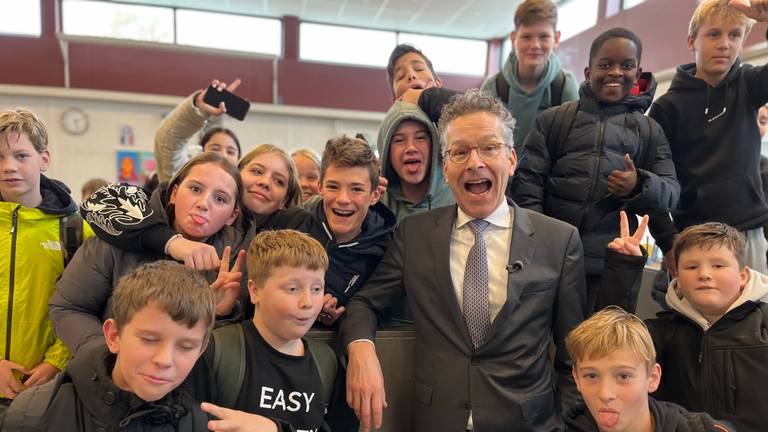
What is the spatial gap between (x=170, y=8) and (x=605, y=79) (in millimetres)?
9056

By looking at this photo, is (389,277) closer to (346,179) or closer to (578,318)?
(346,179)

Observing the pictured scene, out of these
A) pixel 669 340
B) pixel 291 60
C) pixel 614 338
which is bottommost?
pixel 669 340

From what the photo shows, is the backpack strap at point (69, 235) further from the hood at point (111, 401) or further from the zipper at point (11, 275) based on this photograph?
the hood at point (111, 401)

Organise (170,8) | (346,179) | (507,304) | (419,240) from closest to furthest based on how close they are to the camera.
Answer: (507,304)
(419,240)
(346,179)
(170,8)

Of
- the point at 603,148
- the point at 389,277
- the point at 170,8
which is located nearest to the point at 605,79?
the point at 603,148

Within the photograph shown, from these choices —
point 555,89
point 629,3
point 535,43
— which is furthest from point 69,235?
point 629,3

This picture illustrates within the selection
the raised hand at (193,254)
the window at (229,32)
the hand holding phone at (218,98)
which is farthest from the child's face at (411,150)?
the window at (229,32)

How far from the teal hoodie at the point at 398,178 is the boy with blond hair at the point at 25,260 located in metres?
1.32

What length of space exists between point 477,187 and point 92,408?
1.31 m

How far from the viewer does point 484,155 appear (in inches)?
69.1

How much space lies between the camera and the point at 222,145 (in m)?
3.34

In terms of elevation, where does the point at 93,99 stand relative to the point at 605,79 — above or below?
above

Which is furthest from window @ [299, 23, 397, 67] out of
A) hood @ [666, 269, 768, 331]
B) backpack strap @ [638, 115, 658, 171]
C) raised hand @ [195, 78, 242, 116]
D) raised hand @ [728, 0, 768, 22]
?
hood @ [666, 269, 768, 331]

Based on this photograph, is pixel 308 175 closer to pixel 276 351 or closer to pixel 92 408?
pixel 276 351
